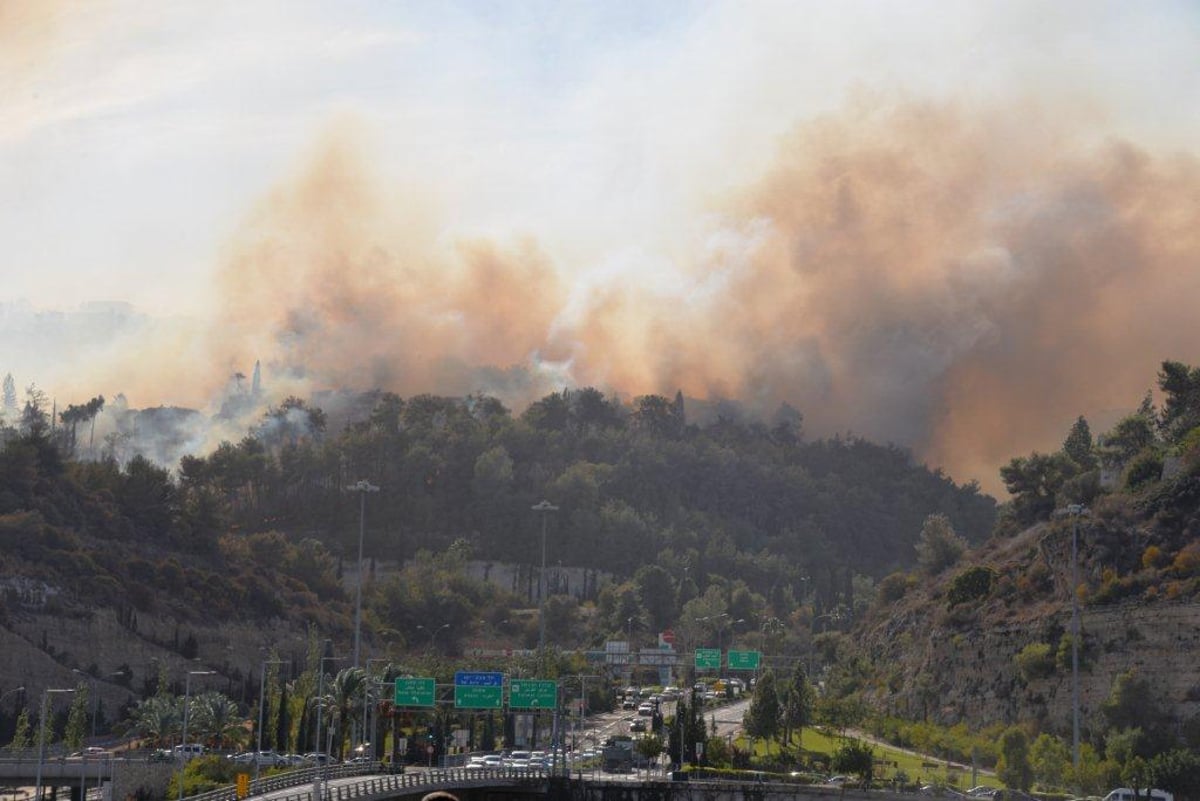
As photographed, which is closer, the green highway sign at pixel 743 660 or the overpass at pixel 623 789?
the overpass at pixel 623 789

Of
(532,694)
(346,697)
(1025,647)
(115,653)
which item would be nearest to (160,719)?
(346,697)

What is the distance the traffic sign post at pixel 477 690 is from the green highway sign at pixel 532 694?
2.45 m

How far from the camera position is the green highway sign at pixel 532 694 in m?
130

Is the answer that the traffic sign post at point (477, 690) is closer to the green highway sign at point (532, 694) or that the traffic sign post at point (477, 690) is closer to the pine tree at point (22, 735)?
the green highway sign at point (532, 694)

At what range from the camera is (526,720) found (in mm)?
155625

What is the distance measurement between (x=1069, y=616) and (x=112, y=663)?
80.0 metres

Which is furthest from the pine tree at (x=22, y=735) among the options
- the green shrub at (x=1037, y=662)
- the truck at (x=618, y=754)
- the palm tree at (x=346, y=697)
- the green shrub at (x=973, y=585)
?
the green shrub at (x=973, y=585)

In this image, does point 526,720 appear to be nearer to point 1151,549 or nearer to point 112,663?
point 112,663

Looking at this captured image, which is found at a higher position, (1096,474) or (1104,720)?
(1096,474)

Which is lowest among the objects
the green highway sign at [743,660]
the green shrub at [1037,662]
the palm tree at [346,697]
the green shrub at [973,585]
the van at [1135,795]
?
the van at [1135,795]

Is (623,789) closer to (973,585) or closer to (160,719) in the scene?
(160,719)

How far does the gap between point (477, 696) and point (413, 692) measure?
4.51 metres

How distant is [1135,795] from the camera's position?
110m

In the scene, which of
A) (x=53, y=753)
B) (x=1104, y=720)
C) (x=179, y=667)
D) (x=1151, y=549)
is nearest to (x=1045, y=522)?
(x=1151, y=549)
